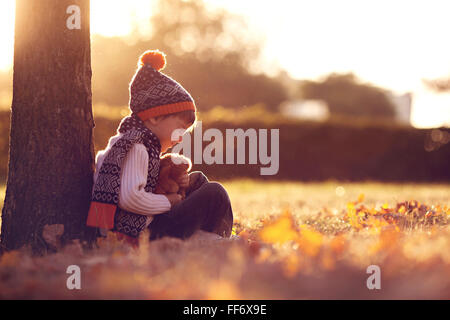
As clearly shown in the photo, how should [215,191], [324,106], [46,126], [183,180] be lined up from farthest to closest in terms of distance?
[324,106] → [183,180] → [215,191] → [46,126]

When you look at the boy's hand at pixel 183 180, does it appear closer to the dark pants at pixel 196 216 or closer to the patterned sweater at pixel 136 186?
the dark pants at pixel 196 216

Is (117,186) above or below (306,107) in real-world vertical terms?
below

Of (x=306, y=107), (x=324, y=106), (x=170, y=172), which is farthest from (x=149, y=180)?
(x=324, y=106)

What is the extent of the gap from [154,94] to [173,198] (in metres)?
0.72

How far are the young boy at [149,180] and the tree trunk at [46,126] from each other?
0.22m

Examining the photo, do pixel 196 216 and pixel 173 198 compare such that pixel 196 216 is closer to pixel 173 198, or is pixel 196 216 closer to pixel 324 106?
pixel 173 198

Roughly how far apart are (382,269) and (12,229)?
244cm

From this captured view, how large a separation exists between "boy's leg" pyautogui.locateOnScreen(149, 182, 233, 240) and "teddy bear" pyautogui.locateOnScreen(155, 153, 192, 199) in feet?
0.49

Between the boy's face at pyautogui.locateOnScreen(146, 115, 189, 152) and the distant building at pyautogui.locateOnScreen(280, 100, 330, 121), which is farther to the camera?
the distant building at pyautogui.locateOnScreen(280, 100, 330, 121)

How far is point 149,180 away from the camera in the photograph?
334 centimetres

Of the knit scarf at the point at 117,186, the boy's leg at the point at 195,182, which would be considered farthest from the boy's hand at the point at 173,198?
the boy's leg at the point at 195,182

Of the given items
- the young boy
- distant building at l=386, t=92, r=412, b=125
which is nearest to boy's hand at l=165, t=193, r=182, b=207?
the young boy

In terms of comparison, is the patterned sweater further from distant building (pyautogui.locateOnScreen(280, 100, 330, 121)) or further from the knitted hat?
distant building (pyautogui.locateOnScreen(280, 100, 330, 121))

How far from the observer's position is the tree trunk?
3.30 meters
